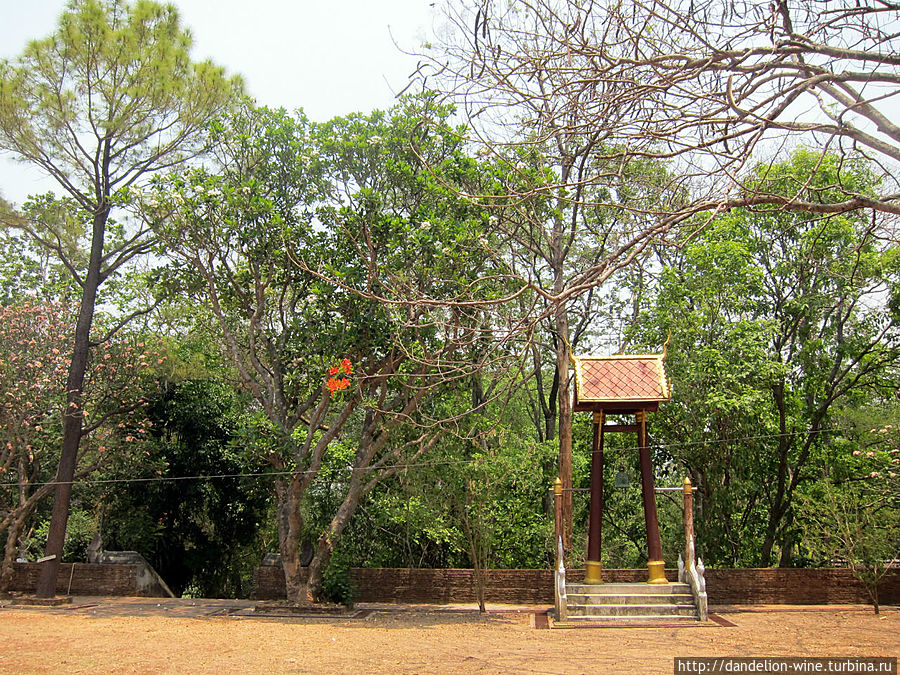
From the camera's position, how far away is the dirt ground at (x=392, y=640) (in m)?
6.76

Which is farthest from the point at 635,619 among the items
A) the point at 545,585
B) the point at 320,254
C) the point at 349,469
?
the point at 320,254

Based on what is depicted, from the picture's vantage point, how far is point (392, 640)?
28.3 ft

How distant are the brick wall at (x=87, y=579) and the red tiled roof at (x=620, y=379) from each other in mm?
9480

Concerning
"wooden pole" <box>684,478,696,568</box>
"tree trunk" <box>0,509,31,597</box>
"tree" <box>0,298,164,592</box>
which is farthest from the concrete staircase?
"tree trunk" <box>0,509,31,597</box>

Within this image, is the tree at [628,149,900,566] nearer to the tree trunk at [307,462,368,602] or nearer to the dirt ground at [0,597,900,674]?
the dirt ground at [0,597,900,674]

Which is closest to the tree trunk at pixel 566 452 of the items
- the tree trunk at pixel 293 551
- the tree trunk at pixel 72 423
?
the tree trunk at pixel 293 551

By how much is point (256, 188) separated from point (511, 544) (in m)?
9.13

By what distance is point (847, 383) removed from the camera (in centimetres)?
1446

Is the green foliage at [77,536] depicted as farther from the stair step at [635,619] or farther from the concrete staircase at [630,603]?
the stair step at [635,619]

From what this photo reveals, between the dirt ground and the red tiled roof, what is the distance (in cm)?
337

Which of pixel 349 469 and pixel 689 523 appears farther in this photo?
pixel 349 469

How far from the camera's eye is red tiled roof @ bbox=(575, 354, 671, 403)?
1090 centimetres

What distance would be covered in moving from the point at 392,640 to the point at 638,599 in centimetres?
402

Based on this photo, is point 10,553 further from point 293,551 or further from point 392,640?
point 392,640
